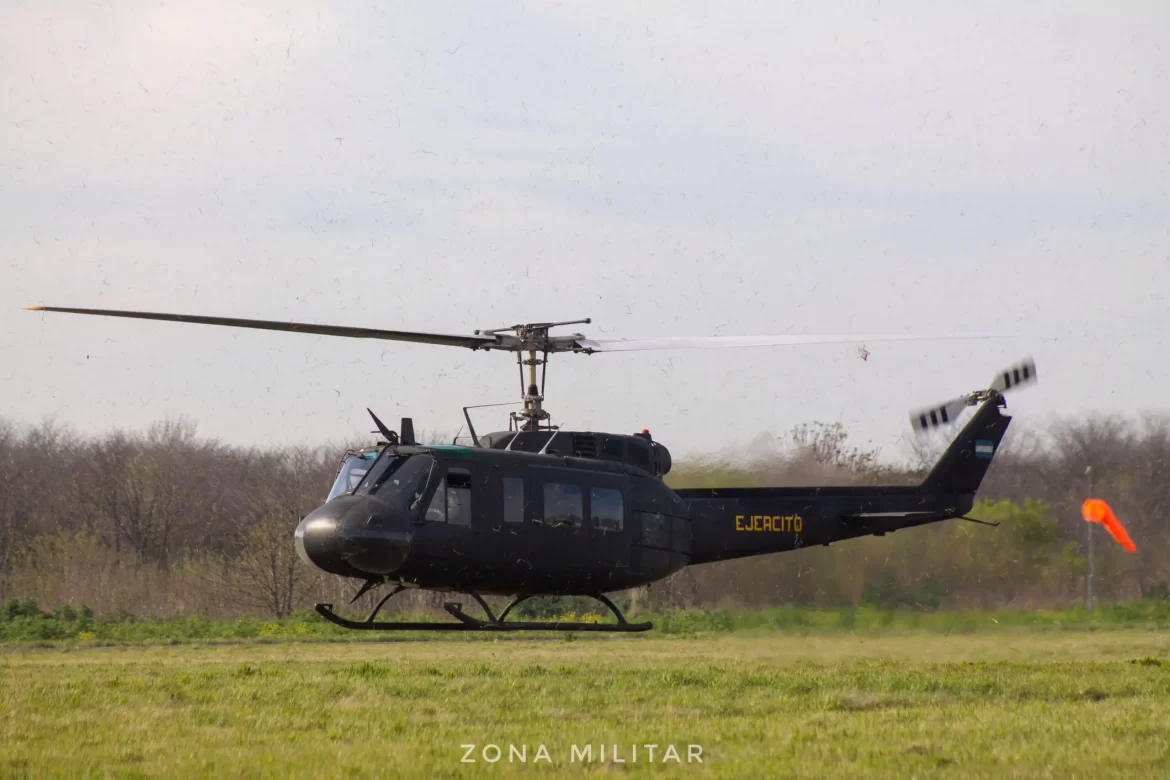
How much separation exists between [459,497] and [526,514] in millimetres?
744

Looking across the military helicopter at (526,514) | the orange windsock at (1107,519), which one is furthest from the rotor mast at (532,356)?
the orange windsock at (1107,519)

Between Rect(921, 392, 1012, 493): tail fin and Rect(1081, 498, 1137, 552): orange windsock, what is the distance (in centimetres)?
1029

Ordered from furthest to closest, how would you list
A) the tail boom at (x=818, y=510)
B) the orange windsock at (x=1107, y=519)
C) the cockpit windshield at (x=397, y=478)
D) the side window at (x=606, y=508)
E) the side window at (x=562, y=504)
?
the orange windsock at (x=1107, y=519)
the tail boom at (x=818, y=510)
the side window at (x=606, y=508)
the side window at (x=562, y=504)
the cockpit windshield at (x=397, y=478)

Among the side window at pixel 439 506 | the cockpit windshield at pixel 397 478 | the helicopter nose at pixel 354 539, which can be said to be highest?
the cockpit windshield at pixel 397 478

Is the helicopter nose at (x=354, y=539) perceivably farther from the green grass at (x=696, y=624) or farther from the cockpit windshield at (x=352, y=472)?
the green grass at (x=696, y=624)

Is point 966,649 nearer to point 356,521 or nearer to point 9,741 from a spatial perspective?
point 356,521

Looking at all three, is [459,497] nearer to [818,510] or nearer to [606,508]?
[606,508]

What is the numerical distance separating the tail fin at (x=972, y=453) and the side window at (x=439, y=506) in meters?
7.15

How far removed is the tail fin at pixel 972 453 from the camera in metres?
18.5

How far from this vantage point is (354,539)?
13555 millimetres

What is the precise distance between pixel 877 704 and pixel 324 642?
1657 centimetres

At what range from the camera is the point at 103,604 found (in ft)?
122

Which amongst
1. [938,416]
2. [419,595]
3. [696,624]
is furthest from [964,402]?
[419,595]

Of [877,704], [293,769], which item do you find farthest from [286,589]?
[293,769]
